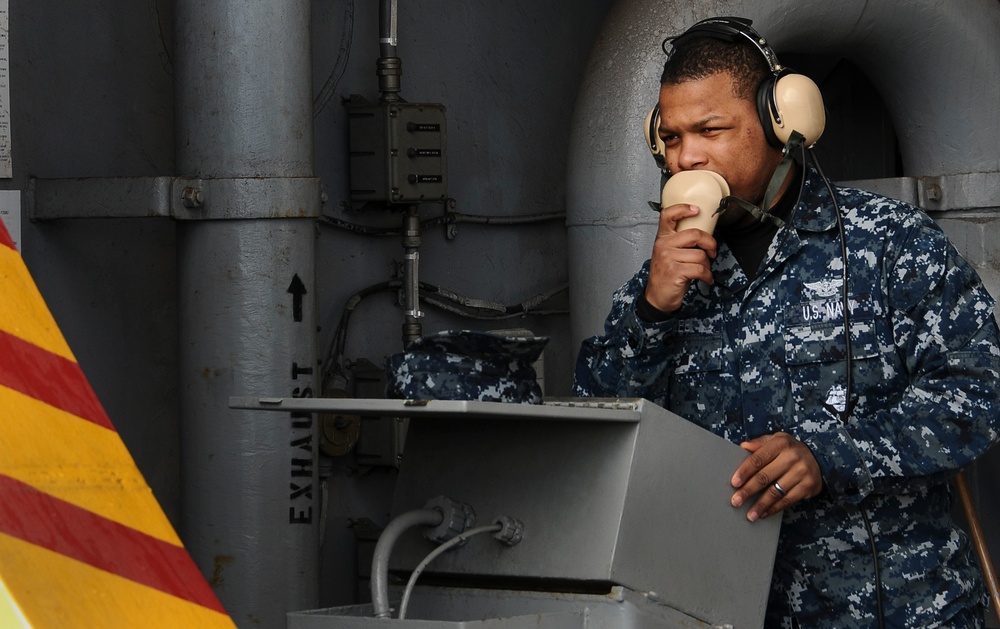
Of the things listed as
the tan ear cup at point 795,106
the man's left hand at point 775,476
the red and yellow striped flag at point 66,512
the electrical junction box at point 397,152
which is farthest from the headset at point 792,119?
the electrical junction box at point 397,152

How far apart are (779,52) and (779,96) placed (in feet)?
4.69

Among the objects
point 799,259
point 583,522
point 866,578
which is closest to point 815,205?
point 799,259

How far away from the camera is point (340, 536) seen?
331 centimetres

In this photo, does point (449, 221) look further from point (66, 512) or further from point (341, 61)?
point (66, 512)

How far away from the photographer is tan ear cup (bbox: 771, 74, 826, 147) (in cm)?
175

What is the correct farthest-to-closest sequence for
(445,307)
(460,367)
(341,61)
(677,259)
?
(445,307)
(341,61)
(677,259)
(460,367)

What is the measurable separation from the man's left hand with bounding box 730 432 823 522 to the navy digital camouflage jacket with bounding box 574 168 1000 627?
0.09ft

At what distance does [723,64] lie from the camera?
1.79 metres

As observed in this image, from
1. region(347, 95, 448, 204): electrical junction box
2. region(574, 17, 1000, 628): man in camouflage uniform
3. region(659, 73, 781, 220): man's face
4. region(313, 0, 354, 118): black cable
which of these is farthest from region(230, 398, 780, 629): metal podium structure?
region(313, 0, 354, 118): black cable

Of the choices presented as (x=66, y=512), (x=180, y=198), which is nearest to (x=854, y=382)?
(x=66, y=512)

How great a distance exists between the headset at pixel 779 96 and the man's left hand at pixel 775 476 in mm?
442

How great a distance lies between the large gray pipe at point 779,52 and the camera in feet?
9.50

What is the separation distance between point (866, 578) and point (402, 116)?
1846 mm

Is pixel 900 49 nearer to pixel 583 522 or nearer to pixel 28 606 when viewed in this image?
pixel 583 522
